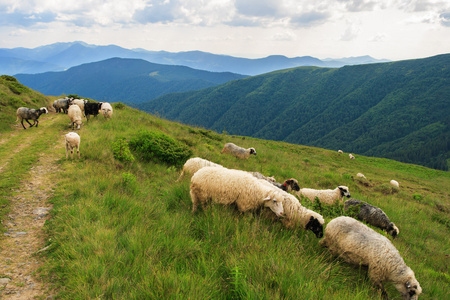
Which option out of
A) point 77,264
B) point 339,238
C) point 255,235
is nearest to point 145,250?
point 77,264

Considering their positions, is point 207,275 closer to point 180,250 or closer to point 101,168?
point 180,250

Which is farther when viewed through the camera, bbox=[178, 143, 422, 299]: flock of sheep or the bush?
the bush

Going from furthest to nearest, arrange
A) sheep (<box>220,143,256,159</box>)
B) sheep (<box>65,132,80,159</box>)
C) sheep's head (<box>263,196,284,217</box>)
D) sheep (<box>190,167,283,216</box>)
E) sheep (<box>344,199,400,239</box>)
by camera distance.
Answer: sheep (<box>220,143,256,159</box>), sheep (<box>65,132,80,159</box>), sheep (<box>344,199,400,239</box>), sheep (<box>190,167,283,216</box>), sheep's head (<box>263,196,284,217</box>)

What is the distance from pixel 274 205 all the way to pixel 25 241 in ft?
17.3

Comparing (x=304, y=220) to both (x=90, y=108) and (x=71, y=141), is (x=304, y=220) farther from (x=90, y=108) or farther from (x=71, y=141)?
(x=90, y=108)

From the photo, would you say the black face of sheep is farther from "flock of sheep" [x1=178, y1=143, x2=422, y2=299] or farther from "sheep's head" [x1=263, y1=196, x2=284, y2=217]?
"sheep's head" [x1=263, y1=196, x2=284, y2=217]

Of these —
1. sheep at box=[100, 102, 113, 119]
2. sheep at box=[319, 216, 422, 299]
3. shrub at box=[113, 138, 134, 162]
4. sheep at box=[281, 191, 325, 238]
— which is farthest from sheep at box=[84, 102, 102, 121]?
sheep at box=[319, 216, 422, 299]

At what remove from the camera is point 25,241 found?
4.16 meters

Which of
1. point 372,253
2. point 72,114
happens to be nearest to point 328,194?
point 372,253

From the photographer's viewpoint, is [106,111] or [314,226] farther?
[106,111]

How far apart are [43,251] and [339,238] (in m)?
6.05

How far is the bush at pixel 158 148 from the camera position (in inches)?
412

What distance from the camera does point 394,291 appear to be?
470 cm

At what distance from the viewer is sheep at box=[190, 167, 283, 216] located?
5.82 metres
